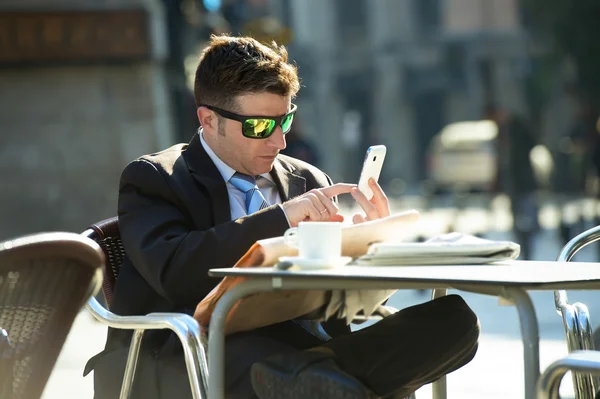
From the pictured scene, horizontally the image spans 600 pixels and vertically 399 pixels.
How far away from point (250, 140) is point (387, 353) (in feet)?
2.90

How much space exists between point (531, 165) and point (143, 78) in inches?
215

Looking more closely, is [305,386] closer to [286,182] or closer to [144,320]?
[144,320]

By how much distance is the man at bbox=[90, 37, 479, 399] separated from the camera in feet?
10.5

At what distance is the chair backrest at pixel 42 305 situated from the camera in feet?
7.21

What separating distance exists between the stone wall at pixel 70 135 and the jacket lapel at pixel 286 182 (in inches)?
275

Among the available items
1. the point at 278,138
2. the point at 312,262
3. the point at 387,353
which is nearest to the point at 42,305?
the point at 312,262

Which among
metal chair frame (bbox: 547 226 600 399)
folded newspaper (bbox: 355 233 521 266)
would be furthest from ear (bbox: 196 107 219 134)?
metal chair frame (bbox: 547 226 600 399)

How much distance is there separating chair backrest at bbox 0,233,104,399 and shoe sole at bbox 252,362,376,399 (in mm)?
781

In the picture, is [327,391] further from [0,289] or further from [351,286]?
[0,289]

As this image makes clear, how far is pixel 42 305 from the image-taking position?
2.24 m

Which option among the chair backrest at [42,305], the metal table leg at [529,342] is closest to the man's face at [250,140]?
the metal table leg at [529,342]

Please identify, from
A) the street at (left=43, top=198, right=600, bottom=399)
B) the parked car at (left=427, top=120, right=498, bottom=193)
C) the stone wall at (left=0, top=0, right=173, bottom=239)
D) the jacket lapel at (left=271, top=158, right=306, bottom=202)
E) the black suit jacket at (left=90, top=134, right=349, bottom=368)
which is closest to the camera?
the black suit jacket at (left=90, top=134, right=349, bottom=368)

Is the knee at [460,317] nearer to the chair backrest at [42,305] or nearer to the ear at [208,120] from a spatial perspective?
the ear at [208,120]

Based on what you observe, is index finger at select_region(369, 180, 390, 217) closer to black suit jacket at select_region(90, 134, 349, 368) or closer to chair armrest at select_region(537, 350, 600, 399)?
black suit jacket at select_region(90, 134, 349, 368)
